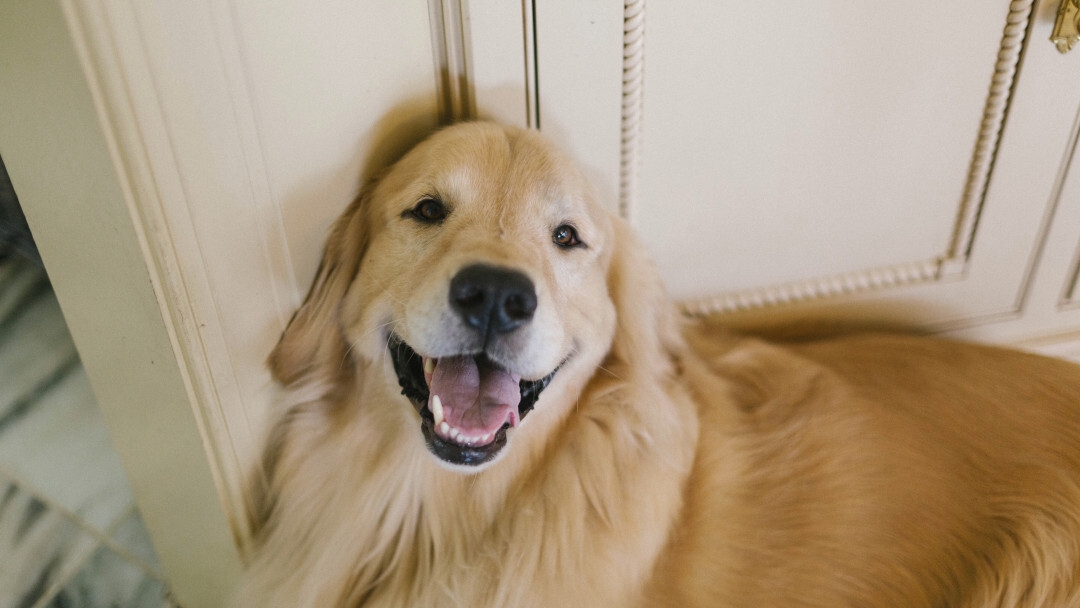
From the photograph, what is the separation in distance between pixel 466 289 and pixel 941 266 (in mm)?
1366

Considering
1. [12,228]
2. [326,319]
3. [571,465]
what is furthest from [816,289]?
[12,228]

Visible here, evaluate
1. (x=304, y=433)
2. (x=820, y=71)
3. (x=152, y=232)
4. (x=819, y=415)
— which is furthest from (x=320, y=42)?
(x=819, y=415)

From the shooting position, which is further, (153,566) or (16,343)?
(153,566)

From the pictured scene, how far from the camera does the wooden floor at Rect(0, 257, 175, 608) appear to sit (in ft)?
4.76

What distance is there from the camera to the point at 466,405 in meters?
1.11

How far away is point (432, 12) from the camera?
1.22 meters

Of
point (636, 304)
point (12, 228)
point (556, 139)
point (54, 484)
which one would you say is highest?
point (556, 139)

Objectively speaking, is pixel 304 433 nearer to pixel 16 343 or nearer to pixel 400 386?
pixel 400 386

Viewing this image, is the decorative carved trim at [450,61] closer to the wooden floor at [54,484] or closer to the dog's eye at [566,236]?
the dog's eye at [566,236]

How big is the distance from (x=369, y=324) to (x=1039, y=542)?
4.02 ft

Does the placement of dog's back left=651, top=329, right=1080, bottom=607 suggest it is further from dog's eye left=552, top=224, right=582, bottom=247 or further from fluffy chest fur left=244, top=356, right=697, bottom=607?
dog's eye left=552, top=224, right=582, bottom=247

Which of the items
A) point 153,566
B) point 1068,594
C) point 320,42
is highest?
point 320,42

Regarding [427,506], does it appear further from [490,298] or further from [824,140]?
[824,140]

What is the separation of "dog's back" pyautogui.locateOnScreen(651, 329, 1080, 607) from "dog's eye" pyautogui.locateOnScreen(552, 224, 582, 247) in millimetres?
391
